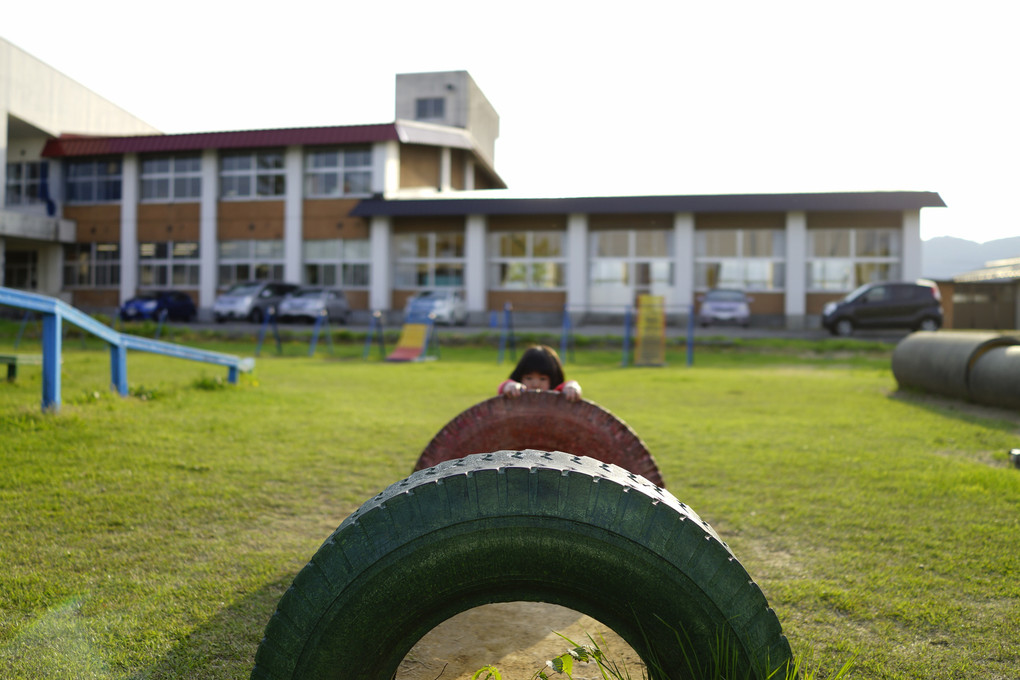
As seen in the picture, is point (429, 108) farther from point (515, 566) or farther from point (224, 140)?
point (515, 566)

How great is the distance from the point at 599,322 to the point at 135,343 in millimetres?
24032

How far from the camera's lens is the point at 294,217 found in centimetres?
3444

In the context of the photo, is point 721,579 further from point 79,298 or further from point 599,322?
point 79,298

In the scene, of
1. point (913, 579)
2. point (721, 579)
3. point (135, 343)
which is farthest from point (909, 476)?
point (135, 343)

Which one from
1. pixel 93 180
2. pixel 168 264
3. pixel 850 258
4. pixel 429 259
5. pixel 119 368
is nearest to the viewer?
pixel 119 368

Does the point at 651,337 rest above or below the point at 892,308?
below

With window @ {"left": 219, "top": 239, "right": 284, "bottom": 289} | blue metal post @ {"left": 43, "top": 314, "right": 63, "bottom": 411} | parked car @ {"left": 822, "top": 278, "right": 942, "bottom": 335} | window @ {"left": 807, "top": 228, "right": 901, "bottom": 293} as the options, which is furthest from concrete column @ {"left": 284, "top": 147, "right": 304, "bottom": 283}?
blue metal post @ {"left": 43, "top": 314, "right": 63, "bottom": 411}

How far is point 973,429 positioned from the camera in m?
7.98

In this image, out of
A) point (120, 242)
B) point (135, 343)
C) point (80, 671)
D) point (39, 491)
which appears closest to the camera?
point (80, 671)

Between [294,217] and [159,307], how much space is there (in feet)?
23.5

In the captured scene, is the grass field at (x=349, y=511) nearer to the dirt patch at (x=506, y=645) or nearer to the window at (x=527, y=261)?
the dirt patch at (x=506, y=645)

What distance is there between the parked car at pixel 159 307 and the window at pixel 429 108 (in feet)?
74.7

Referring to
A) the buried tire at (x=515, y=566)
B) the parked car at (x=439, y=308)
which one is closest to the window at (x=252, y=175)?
the parked car at (x=439, y=308)

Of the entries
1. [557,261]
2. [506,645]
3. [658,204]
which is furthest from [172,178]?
[506,645]
